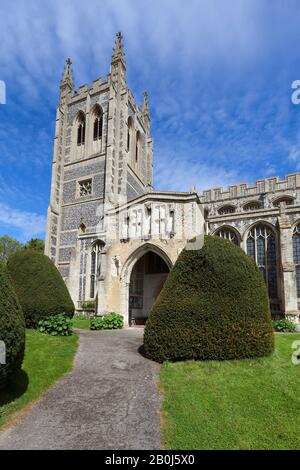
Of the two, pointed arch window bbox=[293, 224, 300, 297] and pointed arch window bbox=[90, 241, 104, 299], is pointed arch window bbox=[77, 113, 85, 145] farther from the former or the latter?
pointed arch window bbox=[293, 224, 300, 297]

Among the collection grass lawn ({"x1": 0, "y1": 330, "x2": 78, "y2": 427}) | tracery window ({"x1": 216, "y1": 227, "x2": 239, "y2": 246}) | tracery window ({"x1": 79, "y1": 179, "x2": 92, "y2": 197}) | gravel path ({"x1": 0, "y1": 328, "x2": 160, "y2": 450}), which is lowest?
gravel path ({"x1": 0, "y1": 328, "x2": 160, "y2": 450})

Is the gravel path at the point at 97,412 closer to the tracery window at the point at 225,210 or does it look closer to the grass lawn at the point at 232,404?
the grass lawn at the point at 232,404

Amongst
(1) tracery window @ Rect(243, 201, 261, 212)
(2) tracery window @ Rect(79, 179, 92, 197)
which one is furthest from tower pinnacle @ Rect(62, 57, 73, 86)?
(1) tracery window @ Rect(243, 201, 261, 212)

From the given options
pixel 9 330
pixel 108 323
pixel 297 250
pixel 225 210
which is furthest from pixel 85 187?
pixel 9 330

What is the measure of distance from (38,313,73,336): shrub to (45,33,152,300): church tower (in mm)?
12723

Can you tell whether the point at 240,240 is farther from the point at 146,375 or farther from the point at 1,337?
the point at 1,337

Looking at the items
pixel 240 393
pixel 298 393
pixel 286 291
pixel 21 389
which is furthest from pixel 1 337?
pixel 286 291

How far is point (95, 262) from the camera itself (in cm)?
2386

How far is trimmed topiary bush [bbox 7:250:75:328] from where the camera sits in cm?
1204

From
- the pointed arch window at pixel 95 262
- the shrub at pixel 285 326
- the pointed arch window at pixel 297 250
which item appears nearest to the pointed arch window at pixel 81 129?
the pointed arch window at pixel 95 262

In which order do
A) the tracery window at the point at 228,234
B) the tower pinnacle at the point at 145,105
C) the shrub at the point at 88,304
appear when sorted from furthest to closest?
the tower pinnacle at the point at 145,105 → the tracery window at the point at 228,234 → the shrub at the point at 88,304

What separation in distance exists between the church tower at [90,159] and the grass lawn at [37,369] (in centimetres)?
1442

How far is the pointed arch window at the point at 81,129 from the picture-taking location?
108 feet

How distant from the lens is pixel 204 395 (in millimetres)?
6273
